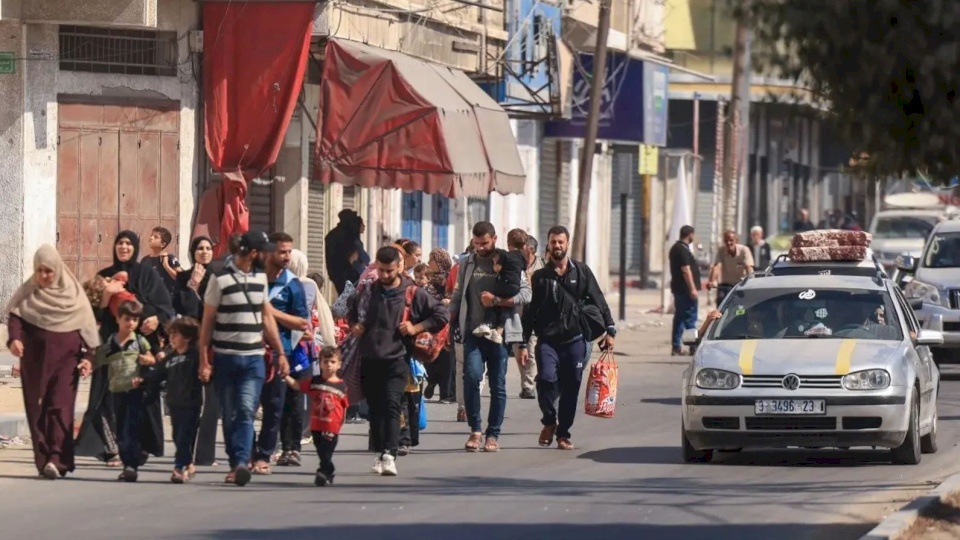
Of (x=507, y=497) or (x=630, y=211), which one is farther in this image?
(x=630, y=211)

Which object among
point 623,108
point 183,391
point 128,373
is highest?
point 623,108

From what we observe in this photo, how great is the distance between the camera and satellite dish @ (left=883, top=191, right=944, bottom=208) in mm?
53719

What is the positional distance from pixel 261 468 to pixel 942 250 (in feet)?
44.0

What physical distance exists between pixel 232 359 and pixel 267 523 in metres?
1.99

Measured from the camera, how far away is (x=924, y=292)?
2516 centimetres

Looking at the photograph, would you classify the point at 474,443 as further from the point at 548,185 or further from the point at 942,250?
the point at 548,185

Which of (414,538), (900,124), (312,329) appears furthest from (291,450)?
(900,124)

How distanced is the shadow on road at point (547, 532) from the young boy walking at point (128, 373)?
2.70 metres

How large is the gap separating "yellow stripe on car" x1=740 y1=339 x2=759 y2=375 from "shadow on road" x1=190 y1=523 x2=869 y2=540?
308 centimetres

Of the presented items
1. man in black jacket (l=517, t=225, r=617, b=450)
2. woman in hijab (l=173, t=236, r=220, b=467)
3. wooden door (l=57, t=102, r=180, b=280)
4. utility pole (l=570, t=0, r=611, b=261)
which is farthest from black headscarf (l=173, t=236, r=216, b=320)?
utility pole (l=570, t=0, r=611, b=261)

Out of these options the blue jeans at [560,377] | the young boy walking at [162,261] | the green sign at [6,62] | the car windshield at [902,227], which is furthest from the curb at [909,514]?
the car windshield at [902,227]

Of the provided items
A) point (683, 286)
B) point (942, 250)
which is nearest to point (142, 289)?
point (942, 250)

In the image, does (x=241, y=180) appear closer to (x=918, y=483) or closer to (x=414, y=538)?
(x=918, y=483)

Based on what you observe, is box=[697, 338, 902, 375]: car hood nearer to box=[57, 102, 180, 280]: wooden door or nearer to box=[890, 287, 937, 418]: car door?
box=[890, 287, 937, 418]: car door
